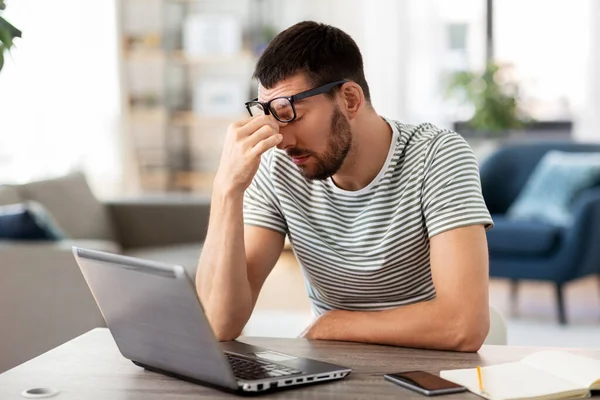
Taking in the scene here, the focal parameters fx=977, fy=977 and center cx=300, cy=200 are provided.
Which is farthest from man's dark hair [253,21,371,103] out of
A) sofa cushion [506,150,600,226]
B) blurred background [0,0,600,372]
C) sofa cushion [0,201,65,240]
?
blurred background [0,0,600,372]

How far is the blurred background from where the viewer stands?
6320 millimetres

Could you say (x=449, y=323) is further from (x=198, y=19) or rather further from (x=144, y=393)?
(x=198, y=19)

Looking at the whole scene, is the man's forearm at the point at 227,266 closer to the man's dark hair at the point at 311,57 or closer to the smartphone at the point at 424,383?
the man's dark hair at the point at 311,57

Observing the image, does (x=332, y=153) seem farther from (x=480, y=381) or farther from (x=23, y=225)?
(x=23, y=225)

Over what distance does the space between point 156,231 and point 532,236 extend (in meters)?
1.74

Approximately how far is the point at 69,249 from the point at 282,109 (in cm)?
174

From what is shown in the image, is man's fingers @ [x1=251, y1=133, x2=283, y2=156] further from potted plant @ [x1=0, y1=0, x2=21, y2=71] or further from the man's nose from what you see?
potted plant @ [x1=0, y1=0, x2=21, y2=71]

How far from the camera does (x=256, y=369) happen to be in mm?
1388

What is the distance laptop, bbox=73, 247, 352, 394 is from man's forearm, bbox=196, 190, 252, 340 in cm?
26

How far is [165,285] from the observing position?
Answer: 127 cm

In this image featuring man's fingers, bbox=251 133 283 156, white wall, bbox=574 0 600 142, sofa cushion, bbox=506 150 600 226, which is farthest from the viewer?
white wall, bbox=574 0 600 142

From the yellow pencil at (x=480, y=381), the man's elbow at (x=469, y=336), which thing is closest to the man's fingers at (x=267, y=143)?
the man's elbow at (x=469, y=336)

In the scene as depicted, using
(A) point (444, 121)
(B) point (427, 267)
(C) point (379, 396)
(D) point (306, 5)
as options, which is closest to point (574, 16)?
(A) point (444, 121)

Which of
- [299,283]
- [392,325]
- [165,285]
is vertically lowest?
[299,283]
